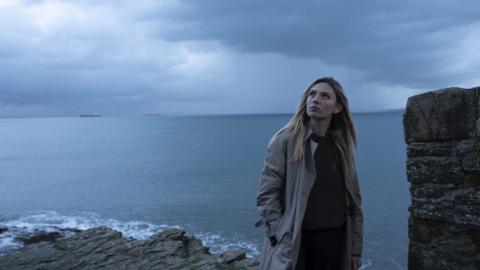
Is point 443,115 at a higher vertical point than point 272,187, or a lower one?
higher

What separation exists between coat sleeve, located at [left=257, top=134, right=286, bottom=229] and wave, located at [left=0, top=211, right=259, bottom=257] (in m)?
21.4

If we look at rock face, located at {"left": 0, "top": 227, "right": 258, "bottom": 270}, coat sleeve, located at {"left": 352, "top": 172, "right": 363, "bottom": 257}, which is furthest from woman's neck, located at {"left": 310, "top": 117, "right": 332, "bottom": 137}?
rock face, located at {"left": 0, "top": 227, "right": 258, "bottom": 270}

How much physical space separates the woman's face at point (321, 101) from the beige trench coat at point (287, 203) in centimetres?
19

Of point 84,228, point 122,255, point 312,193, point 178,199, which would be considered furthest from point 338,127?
point 178,199

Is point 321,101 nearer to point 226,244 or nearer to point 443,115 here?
point 443,115

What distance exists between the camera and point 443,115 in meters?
4.14

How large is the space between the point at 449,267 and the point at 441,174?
1.01 meters

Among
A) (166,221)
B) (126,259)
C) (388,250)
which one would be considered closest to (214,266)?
(126,259)

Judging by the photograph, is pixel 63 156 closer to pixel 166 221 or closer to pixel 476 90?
pixel 166 221

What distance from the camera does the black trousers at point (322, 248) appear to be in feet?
12.6

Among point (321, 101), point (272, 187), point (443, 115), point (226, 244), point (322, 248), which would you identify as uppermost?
point (321, 101)

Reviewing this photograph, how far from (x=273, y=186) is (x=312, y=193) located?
385 millimetres

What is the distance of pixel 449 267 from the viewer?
425 cm

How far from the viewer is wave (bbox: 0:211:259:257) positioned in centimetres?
2595
